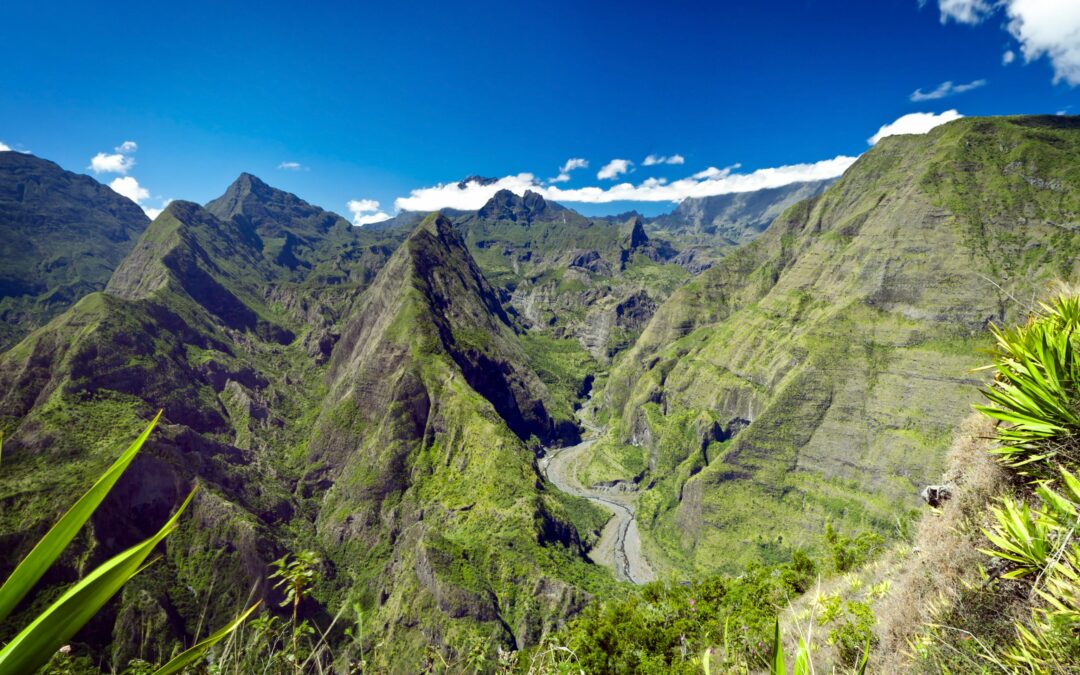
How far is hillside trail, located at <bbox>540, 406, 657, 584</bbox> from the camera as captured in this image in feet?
431

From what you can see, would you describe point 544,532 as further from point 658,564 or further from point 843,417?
point 843,417

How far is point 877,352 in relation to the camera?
12450 centimetres

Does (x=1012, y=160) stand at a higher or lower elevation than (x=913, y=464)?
higher

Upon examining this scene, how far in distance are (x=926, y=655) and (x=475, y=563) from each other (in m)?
105

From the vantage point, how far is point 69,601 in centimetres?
340

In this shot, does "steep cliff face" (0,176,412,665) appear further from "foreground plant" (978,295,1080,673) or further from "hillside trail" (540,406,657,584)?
"hillside trail" (540,406,657,584)

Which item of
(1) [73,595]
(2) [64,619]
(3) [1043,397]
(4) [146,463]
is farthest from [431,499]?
(1) [73,595]

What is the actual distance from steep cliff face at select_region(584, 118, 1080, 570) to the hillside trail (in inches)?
274

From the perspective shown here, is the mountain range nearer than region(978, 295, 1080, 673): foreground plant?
No

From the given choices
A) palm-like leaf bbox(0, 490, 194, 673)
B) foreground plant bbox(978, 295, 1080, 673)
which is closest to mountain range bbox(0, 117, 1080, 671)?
foreground plant bbox(978, 295, 1080, 673)

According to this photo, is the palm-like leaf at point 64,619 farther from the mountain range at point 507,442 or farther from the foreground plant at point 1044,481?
the mountain range at point 507,442

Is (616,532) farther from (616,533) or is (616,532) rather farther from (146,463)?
(146,463)

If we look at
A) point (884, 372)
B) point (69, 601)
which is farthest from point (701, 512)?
point (69, 601)

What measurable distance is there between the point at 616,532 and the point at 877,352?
93408 mm
